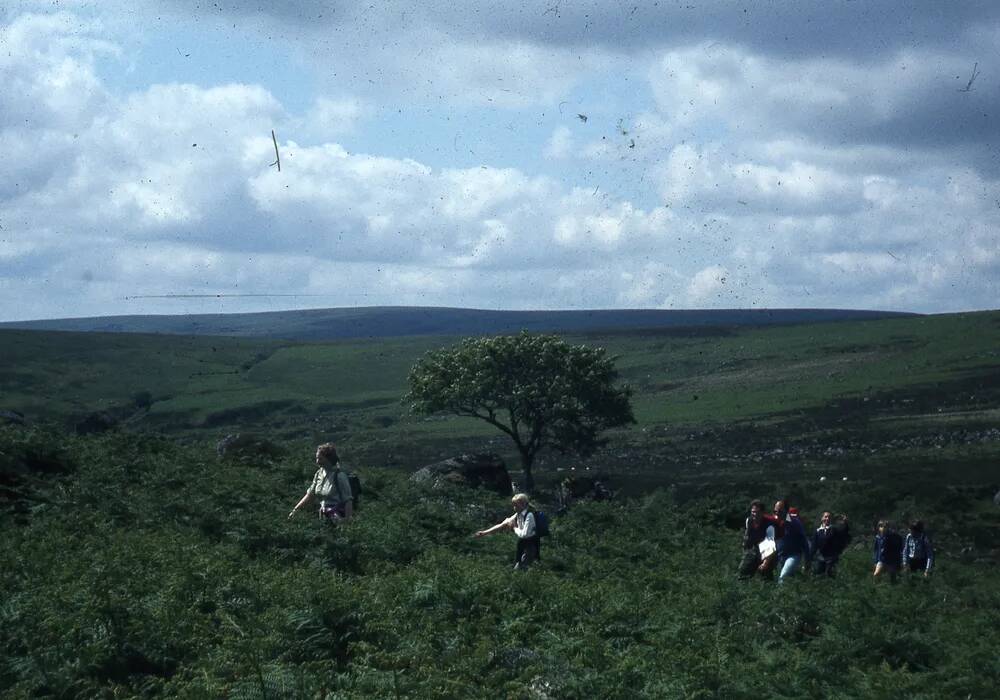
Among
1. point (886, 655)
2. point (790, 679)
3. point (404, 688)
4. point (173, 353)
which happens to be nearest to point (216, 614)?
point (404, 688)

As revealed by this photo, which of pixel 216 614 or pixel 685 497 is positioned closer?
pixel 216 614

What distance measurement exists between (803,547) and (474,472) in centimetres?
3012

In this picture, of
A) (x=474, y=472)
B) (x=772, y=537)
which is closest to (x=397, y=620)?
(x=772, y=537)

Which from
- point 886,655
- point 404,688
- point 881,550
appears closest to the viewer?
point 404,688

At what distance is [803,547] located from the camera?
2077 cm

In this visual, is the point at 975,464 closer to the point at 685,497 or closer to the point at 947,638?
the point at 685,497

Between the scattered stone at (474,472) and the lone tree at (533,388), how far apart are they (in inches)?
484

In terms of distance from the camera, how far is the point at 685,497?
6028cm

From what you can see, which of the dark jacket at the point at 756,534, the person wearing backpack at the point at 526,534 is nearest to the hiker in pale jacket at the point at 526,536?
the person wearing backpack at the point at 526,534

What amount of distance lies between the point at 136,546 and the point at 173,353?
151593 mm

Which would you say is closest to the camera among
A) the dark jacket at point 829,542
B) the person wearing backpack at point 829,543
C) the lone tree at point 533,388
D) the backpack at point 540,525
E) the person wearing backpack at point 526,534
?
the person wearing backpack at point 526,534

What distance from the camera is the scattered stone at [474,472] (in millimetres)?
47844

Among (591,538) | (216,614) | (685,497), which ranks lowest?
(685,497)

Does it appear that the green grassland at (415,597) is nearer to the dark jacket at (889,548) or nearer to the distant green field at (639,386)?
the dark jacket at (889,548)
